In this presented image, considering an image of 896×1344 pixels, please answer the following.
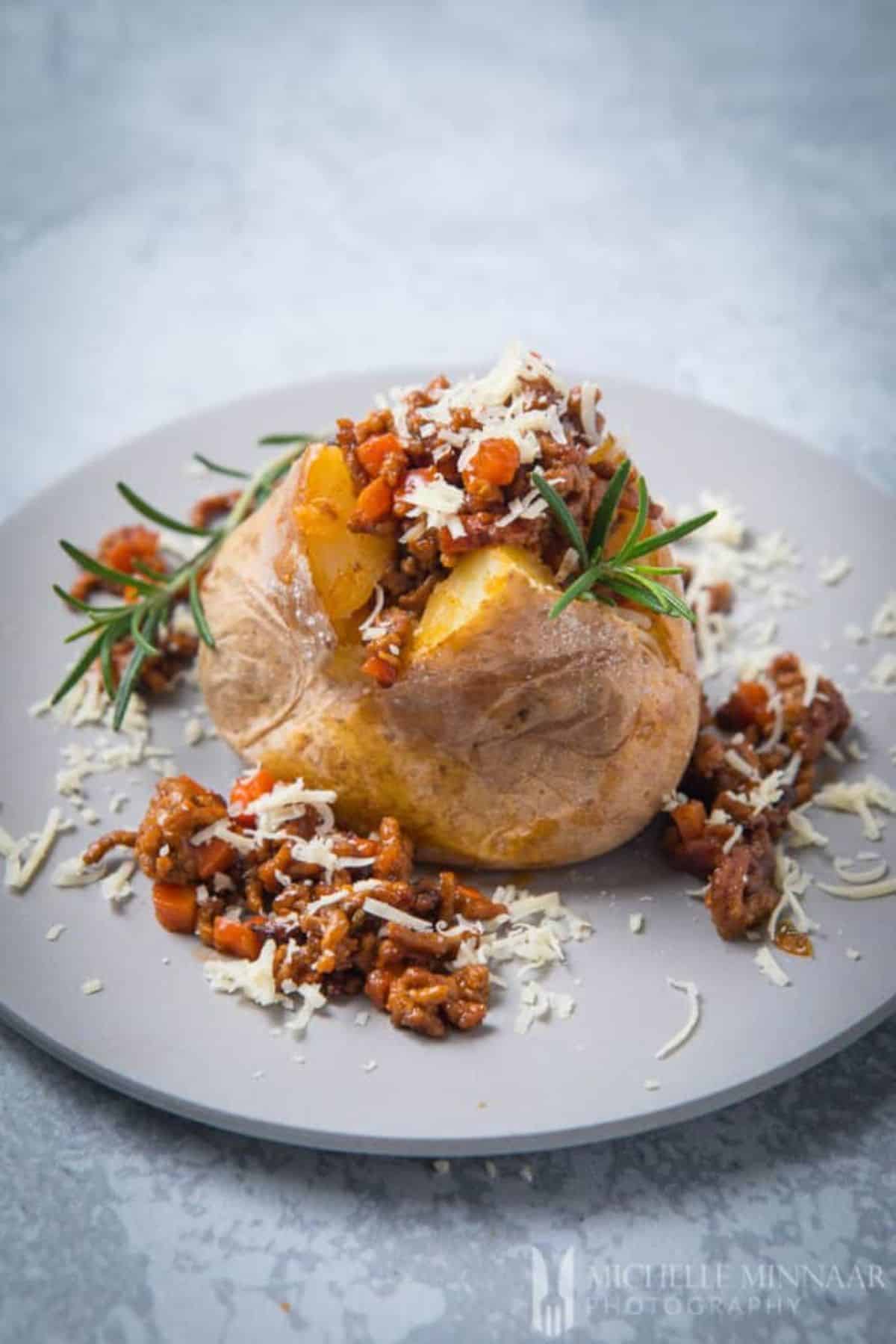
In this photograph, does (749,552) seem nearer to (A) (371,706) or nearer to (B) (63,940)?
(A) (371,706)

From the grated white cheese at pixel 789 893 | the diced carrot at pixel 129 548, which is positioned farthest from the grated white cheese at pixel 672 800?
the diced carrot at pixel 129 548

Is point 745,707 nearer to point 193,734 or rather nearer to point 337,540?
point 337,540

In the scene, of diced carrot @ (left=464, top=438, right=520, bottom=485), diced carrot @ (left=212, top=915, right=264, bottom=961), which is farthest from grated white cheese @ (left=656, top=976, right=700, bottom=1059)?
diced carrot @ (left=464, top=438, right=520, bottom=485)

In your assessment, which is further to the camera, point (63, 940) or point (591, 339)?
point (591, 339)

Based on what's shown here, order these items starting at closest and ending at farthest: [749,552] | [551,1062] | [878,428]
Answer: [551,1062] < [749,552] < [878,428]

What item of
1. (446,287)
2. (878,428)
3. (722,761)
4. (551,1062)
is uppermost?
(446,287)

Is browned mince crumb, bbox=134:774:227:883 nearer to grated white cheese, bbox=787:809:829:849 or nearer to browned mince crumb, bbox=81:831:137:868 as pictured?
browned mince crumb, bbox=81:831:137:868

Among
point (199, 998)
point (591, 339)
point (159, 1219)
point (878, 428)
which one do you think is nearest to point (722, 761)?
point (199, 998)
